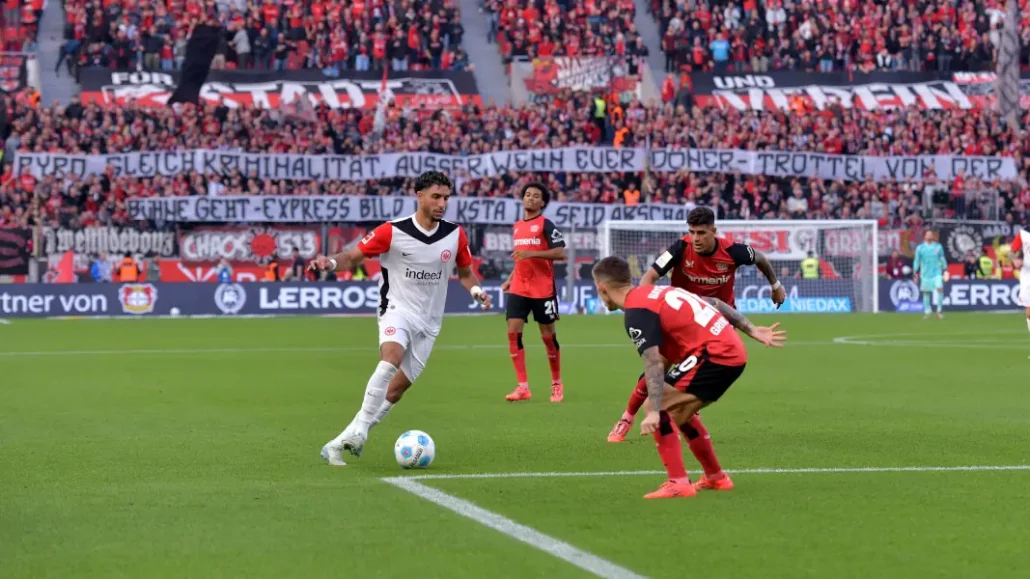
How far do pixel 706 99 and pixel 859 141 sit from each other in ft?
25.7

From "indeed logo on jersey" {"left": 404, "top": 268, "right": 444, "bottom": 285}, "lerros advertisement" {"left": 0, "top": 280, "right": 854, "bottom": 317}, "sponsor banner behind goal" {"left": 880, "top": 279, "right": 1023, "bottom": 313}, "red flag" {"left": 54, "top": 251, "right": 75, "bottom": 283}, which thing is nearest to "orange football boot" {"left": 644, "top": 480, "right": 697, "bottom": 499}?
"indeed logo on jersey" {"left": 404, "top": 268, "right": 444, "bottom": 285}

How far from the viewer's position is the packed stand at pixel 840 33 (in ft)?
176

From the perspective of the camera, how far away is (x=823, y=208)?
43.6 metres

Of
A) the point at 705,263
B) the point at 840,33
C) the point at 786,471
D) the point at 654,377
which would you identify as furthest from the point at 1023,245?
the point at 840,33

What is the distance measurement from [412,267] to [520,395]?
4.97 m

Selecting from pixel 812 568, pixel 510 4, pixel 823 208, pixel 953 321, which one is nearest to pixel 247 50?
pixel 510 4

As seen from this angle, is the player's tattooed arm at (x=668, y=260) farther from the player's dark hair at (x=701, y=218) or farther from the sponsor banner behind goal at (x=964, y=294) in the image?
the sponsor banner behind goal at (x=964, y=294)

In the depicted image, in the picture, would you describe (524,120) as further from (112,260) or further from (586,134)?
(112,260)

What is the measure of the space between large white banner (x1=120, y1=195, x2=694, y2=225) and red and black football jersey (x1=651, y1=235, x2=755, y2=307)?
89.4 ft

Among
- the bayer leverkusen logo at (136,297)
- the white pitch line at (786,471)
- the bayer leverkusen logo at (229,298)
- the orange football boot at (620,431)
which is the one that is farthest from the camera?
the bayer leverkusen logo at (229,298)

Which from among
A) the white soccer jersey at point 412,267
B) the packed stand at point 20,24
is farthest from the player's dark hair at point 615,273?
the packed stand at point 20,24

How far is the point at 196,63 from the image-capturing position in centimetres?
4747

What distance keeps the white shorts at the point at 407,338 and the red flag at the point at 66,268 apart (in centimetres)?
2922

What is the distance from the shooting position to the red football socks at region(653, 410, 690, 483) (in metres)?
8.27
